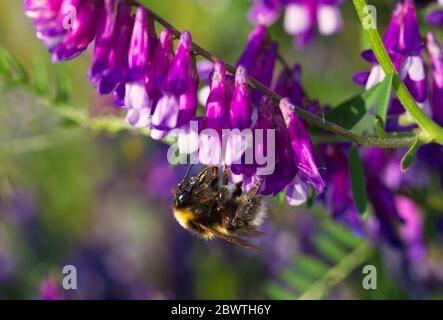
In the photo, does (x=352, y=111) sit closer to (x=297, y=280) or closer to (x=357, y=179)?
(x=357, y=179)

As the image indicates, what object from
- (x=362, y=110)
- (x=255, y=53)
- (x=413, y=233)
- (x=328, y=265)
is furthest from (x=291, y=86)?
(x=413, y=233)

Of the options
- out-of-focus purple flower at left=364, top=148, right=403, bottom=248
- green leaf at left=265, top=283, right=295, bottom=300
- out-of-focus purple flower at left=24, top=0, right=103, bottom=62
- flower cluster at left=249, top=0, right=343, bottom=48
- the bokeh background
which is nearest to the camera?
out-of-focus purple flower at left=24, top=0, right=103, bottom=62

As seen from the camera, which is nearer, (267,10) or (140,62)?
(140,62)

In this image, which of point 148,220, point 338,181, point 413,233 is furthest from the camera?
point 148,220

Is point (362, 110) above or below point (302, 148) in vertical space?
above

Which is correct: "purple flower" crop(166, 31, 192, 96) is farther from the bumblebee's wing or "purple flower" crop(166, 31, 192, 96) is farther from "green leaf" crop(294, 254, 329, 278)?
"green leaf" crop(294, 254, 329, 278)

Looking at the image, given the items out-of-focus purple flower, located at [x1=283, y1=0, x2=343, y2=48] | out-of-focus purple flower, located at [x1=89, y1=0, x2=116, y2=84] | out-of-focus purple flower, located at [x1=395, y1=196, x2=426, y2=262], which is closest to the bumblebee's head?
out-of-focus purple flower, located at [x1=89, y1=0, x2=116, y2=84]

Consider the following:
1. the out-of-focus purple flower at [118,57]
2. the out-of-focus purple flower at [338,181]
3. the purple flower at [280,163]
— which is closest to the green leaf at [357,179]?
the out-of-focus purple flower at [338,181]

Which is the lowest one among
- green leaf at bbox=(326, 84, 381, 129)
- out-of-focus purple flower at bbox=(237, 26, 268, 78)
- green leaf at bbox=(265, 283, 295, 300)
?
green leaf at bbox=(265, 283, 295, 300)
